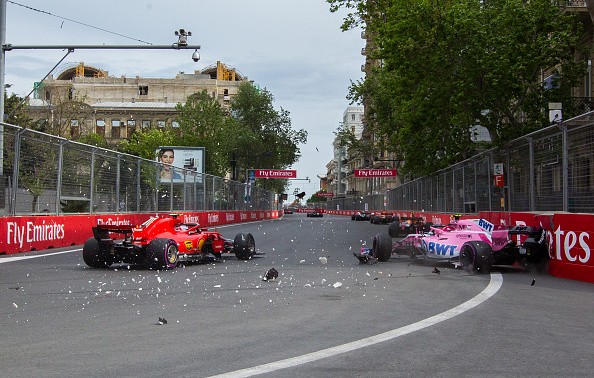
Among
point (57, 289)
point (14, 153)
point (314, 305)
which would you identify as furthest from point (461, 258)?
point (14, 153)

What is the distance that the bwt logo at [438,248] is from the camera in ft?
42.6

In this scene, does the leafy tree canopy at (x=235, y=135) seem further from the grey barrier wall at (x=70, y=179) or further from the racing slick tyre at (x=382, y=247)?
the racing slick tyre at (x=382, y=247)

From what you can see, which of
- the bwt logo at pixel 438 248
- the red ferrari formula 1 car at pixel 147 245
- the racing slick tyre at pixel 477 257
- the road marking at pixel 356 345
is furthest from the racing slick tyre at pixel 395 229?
the road marking at pixel 356 345

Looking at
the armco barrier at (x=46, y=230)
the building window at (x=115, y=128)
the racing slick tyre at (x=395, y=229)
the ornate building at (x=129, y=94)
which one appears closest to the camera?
the armco barrier at (x=46, y=230)

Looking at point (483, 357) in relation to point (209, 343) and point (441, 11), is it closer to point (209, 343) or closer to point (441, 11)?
point (209, 343)

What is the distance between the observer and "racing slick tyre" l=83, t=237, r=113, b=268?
11.8m

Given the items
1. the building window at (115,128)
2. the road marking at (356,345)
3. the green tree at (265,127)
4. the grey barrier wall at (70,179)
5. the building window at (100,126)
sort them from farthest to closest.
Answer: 1. the building window at (100,126)
2. the building window at (115,128)
3. the green tree at (265,127)
4. the grey barrier wall at (70,179)
5. the road marking at (356,345)

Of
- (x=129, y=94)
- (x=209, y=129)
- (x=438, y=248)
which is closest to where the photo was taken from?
(x=438, y=248)

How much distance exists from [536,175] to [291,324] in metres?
10.1

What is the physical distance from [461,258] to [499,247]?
1.17 meters

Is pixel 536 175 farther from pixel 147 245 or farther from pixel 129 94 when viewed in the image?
pixel 129 94

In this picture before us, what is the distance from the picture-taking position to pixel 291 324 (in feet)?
22.0

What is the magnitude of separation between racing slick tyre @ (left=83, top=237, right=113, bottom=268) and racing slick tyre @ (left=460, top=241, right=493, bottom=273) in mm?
6140

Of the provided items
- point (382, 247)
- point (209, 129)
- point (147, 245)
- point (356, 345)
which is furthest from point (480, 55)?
point (209, 129)
